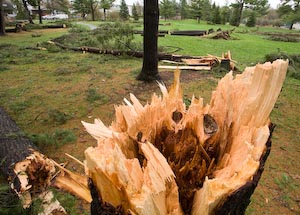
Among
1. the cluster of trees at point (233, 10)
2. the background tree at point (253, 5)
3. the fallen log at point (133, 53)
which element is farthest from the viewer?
the background tree at point (253, 5)

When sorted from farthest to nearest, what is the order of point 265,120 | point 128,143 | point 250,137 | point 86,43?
point 86,43 < point 128,143 < point 265,120 < point 250,137

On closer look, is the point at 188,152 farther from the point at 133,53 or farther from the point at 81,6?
the point at 81,6

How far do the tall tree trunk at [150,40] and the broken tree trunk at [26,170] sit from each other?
400cm

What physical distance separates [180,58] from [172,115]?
8.24 meters

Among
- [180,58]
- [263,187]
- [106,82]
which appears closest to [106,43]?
[180,58]

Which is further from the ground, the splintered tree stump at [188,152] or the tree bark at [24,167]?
the splintered tree stump at [188,152]

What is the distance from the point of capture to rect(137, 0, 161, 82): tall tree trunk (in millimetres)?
5897

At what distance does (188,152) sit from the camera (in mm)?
1485

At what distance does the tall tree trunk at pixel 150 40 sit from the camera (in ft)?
19.3

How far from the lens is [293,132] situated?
4.47 m

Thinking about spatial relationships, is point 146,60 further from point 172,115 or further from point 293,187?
point 172,115

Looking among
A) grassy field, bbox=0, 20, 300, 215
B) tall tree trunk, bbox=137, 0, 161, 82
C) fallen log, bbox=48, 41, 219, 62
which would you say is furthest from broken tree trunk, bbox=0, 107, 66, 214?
fallen log, bbox=48, 41, 219, 62

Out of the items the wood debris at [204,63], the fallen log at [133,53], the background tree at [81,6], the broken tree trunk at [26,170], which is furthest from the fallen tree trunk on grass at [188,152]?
the background tree at [81,6]

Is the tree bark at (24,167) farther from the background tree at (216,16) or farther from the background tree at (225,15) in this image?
the background tree at (225,15)
